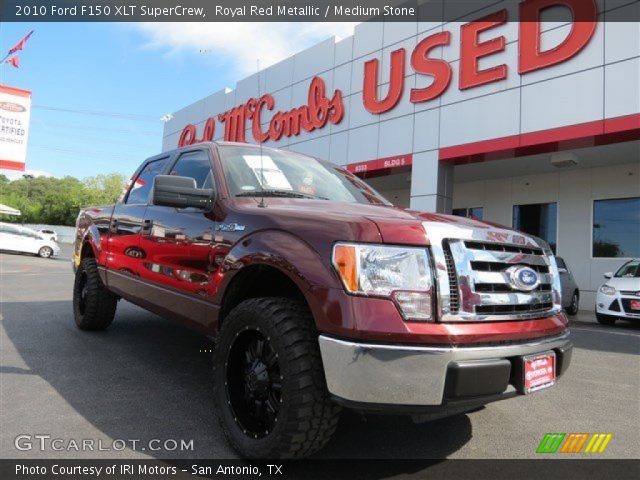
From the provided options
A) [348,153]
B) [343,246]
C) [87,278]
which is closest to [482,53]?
[348,153]

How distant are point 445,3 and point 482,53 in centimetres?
208

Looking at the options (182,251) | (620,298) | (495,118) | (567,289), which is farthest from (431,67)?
(182,251)

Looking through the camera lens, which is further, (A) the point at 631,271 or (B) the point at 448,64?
(B) the point at 448,64

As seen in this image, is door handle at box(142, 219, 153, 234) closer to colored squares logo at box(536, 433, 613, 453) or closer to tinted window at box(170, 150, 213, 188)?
tinted window at box(170, 150, 213, 188)

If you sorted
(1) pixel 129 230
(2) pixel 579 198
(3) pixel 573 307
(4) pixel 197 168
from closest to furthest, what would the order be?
1. (4) pixel 197 168
2. (1) pixel 129 230
3. (3) pixel 573 307
4. (2) pixel 579 198

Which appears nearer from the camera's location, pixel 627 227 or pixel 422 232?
pixel 422 232

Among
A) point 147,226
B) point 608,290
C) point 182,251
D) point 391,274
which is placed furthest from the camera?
point 608,290

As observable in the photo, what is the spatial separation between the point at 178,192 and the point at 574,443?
285 cm

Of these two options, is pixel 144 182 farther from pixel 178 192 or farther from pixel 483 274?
pixel 483 274

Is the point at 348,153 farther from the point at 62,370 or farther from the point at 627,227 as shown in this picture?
the point at 62,370

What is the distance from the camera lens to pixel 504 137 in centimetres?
1147

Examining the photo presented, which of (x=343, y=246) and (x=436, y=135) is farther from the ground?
(x=436, y=135)

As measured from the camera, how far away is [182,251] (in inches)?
131

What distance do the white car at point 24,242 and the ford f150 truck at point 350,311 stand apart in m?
23.1
